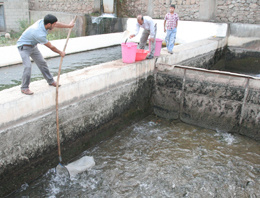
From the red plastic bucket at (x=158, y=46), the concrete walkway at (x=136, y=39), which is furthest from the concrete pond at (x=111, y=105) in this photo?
the concrete walkway at (x=136, y=39)

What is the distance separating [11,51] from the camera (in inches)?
298

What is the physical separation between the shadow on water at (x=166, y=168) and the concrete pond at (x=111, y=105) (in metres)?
0.31

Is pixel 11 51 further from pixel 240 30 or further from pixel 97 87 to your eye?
pixel 240 30

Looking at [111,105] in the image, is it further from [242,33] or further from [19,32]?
[19,32]

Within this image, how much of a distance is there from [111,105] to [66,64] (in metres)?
3.15

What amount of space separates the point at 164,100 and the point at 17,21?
1076 cm

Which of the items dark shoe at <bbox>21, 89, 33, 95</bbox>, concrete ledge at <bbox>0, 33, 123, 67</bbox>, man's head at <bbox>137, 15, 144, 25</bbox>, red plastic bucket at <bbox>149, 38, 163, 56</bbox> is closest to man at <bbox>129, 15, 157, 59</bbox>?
man's head at <bbox>137, 15, 144, 25</bbox>

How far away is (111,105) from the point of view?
5578 millimetres

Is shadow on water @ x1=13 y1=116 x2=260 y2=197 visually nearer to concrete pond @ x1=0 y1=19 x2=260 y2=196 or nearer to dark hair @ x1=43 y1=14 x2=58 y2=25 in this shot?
concrete pond @ x1=0 y1=19 x2=260 y2=196

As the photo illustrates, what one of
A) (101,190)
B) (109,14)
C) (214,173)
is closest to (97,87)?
(101,190)

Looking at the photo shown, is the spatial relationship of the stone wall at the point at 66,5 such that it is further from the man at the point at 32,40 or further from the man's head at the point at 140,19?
the man at the point at 32,40

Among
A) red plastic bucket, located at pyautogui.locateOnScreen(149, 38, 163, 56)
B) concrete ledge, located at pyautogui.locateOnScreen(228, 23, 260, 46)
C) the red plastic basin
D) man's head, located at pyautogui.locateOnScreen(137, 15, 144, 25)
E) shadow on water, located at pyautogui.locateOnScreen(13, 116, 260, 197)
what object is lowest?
shadow on water, located at pyautogui.locateOnScreen(13, 116, 260, 197)

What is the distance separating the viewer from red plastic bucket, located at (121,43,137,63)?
579 cm

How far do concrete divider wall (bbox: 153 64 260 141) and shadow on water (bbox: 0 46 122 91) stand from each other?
2723mm
